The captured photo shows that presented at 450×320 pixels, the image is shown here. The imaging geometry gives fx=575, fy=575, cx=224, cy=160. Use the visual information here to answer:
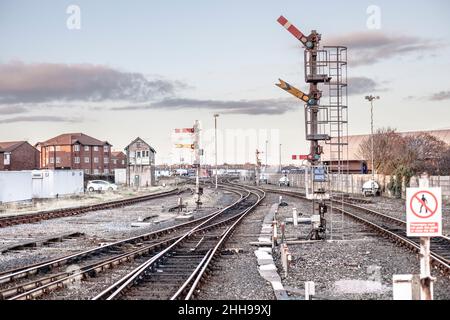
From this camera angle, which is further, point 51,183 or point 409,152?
point 409,152

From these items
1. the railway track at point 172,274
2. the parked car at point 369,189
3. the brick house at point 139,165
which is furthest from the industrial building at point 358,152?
the railway track at point 172,274

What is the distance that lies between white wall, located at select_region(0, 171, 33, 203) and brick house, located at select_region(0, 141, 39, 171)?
33.6 metres

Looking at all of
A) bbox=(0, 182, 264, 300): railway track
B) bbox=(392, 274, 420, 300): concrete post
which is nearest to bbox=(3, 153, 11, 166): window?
bbox=(0, 182, 264, 300): railway track

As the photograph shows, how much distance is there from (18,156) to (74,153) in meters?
10.9

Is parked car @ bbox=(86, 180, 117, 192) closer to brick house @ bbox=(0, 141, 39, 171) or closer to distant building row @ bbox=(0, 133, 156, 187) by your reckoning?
distant building row @ bbox=(0, 133, 156, 187)

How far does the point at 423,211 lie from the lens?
707 cm

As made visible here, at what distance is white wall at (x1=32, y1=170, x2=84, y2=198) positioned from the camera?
148 feet

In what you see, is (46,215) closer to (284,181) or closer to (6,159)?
(6,159)

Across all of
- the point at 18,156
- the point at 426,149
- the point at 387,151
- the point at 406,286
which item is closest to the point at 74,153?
the point at 18,156

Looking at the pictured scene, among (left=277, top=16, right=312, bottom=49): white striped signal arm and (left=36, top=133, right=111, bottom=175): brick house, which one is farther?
(left=36, top=133, right=111, bottom=175): brick house

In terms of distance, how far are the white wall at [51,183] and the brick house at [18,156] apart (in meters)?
26.8
